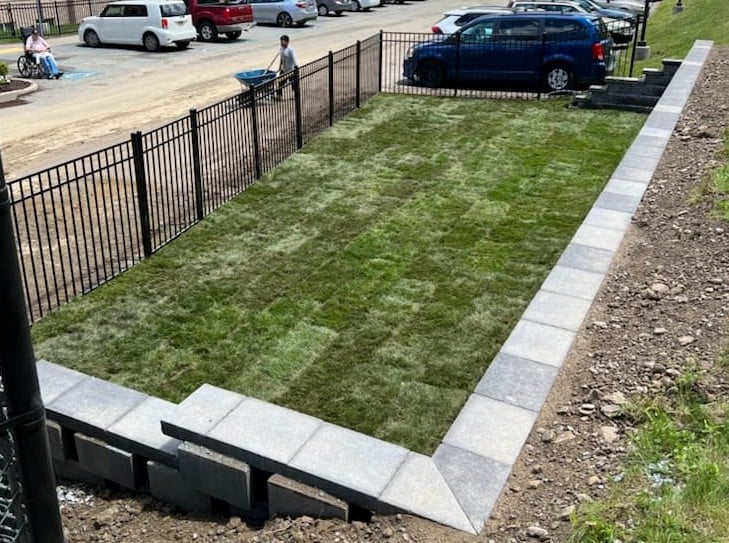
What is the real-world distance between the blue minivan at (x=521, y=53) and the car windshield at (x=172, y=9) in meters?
11.7

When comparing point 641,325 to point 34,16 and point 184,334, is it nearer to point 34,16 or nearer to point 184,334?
point 184,334

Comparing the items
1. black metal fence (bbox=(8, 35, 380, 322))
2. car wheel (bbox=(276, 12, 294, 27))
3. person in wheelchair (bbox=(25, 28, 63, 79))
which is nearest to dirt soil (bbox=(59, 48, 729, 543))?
black metal fence (bbox=(8, 35, 380, 322))

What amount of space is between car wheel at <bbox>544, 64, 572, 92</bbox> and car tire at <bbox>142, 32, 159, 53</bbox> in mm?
14829

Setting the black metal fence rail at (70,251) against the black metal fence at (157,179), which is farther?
the black metal fence at (157,179)

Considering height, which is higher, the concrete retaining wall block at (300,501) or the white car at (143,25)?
the white car at (143,25)

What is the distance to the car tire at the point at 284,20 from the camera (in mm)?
33156

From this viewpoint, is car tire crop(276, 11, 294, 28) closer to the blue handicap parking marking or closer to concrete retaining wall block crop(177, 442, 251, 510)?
the blue handicap parking marking

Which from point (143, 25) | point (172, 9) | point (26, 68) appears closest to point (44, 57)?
point (26, 68)

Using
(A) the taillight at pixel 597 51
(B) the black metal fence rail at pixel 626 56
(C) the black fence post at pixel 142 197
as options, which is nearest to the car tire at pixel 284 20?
(B) the black metal fence rail at pixel 626 56

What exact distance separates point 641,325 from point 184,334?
12.9 ft

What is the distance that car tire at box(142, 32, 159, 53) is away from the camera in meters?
26.1

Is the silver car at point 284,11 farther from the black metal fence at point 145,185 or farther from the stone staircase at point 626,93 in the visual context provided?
the stone staircase at point 626,93

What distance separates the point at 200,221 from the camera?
9539mm

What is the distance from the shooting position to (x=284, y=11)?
33.1 m
